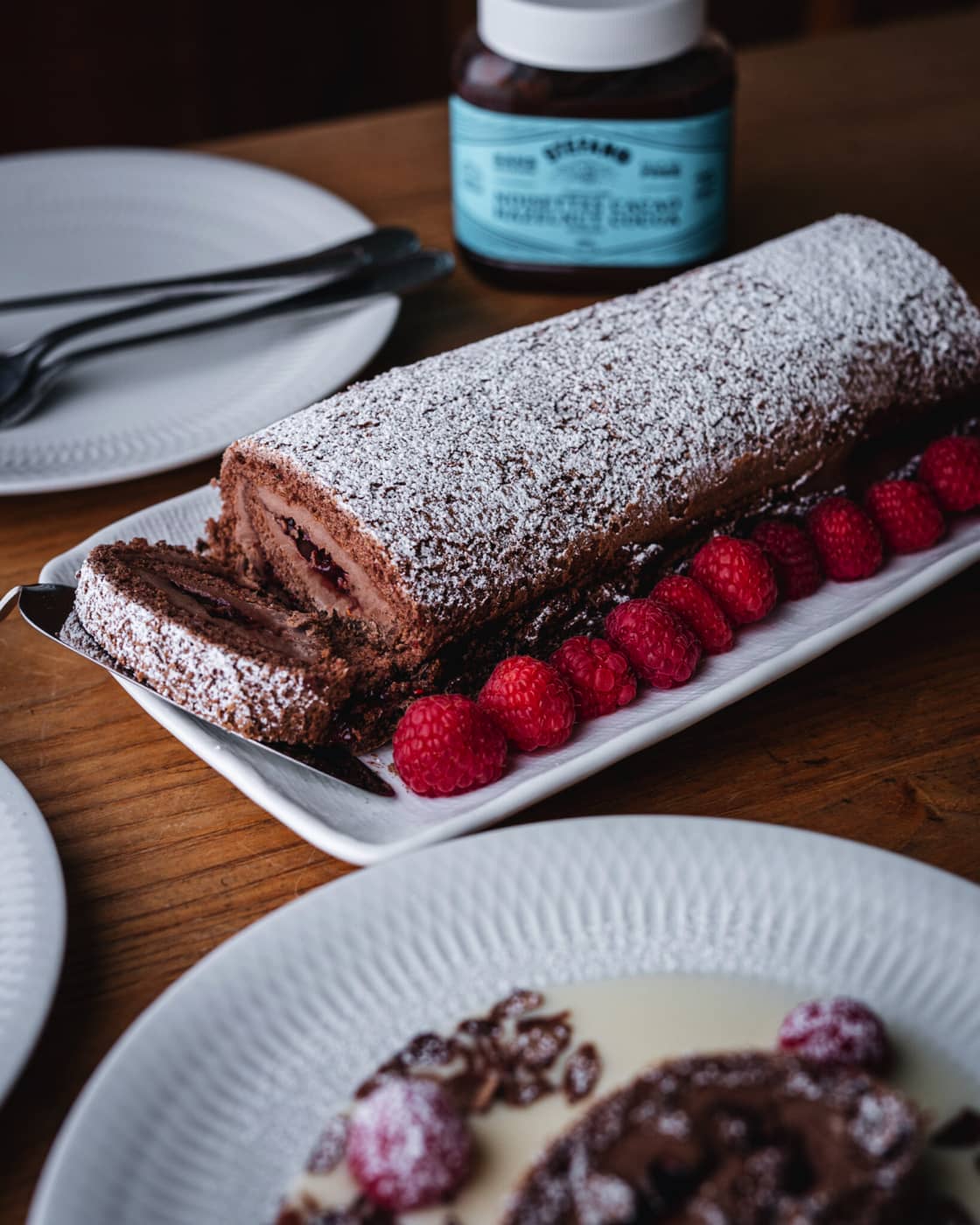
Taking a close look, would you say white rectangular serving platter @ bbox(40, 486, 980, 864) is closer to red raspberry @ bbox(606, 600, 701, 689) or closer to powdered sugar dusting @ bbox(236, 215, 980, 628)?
red raspberry @ bbox(606, 600, 701, 689)

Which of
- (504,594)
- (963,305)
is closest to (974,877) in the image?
(504,594)

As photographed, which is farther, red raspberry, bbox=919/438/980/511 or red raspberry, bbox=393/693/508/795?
red raspberry, bbox=919/438/980/511

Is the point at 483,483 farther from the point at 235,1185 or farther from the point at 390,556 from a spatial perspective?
the point at 235,1185

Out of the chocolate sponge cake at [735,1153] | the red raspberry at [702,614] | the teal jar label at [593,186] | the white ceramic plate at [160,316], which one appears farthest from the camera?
the teal jar label at [593,186]

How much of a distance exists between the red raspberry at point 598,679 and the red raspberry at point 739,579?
0.43ft

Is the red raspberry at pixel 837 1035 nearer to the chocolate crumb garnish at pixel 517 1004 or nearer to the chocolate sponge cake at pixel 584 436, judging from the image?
the chocolate crumb garnish at pixel 517 1004

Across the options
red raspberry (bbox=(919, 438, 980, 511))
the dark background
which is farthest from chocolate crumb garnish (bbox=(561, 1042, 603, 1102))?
the dark background

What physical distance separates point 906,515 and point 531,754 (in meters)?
0.48

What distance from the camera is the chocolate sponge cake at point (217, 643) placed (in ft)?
3.47

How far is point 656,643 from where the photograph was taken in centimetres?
113

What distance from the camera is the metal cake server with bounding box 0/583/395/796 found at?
3.48ft

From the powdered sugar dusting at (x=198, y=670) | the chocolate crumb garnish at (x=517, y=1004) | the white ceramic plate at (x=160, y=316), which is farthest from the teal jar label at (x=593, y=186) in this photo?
the chocolate crumb garnish at (x=517, y=1004)

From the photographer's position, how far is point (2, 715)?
3.92 feet

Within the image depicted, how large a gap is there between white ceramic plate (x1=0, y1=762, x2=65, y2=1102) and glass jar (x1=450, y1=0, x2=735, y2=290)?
1004 mm
